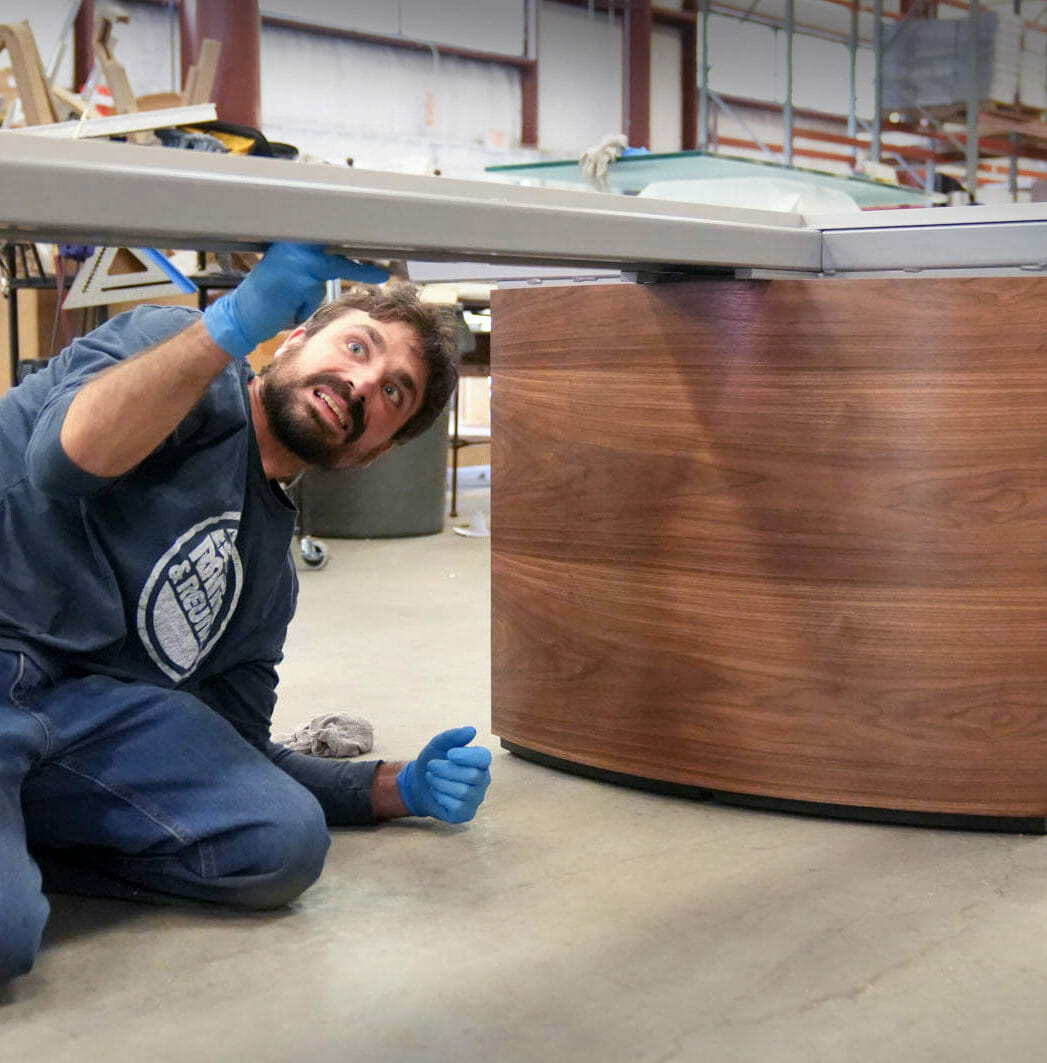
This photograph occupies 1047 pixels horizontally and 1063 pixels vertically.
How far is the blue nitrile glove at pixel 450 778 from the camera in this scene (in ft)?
5.81

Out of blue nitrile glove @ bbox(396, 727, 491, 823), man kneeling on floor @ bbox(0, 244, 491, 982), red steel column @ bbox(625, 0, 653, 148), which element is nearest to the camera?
man kneeling on floor @ bbox(0, 244, 491, 982)

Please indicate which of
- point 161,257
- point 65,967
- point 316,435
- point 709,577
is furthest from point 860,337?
point 161,257

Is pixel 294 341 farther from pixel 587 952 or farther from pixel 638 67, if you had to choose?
pixel 638 67

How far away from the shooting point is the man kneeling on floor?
152 cm

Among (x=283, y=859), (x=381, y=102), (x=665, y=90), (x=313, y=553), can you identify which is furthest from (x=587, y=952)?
(x=665, y=90)

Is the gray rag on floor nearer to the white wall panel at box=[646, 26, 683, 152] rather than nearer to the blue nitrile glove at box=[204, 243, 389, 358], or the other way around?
the blue nitrile glove at box=[204, 243, 389, 358]

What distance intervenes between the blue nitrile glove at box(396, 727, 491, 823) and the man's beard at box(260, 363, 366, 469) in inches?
15.4

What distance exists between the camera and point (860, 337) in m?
1.77

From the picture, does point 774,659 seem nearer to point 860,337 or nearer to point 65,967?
point 860,337

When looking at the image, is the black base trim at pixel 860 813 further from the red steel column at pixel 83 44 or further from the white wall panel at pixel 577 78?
the white wall panel at pixel 577 78

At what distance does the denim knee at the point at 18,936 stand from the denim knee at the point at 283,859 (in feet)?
0.79

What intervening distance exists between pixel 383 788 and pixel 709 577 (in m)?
0.50

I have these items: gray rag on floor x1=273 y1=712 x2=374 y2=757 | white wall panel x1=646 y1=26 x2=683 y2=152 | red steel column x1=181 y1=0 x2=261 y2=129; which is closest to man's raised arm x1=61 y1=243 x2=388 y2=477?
gray rag on floor x1=273 y1=712 x2=374 y2=757

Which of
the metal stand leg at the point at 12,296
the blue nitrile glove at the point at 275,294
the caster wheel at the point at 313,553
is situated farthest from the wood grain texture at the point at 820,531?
the metal stand leg at the point at 12,296
